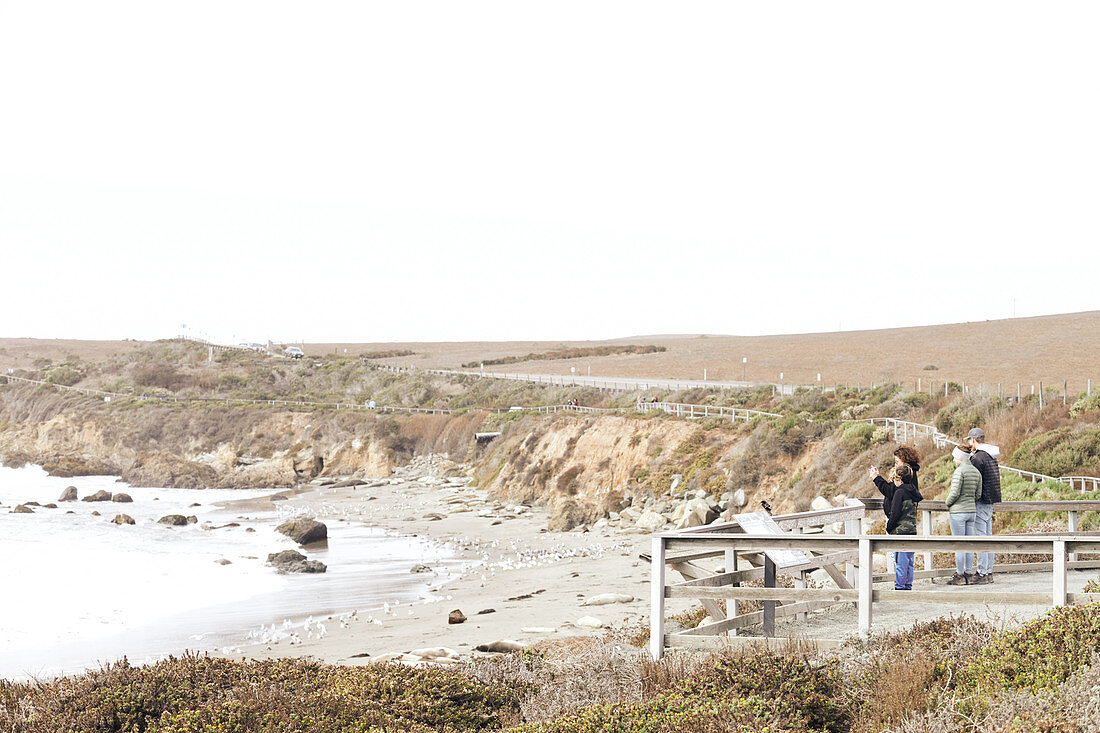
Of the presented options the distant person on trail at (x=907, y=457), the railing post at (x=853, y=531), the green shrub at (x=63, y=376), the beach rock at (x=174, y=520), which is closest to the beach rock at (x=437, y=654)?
the railing post at (x=853, y=531)

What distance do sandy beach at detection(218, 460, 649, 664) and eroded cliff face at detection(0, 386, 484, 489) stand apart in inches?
576

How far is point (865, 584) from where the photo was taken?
730cm

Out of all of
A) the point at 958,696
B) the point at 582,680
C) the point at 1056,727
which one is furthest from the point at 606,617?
the point at 1056,727

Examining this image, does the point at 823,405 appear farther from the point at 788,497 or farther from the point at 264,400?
the point at 264,400

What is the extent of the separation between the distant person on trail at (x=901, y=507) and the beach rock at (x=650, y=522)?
1598 centimetres

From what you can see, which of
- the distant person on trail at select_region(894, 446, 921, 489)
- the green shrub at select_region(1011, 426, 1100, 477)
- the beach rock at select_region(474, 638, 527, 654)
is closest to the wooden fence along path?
the distant person on trail at select_region(894, 446, 921, 489)

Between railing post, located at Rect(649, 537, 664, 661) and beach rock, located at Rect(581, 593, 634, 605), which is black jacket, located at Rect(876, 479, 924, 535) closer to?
railing post, located at Rect(649, 537, 664, 661)

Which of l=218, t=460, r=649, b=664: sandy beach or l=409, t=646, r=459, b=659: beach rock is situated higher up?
l=409, t=646, r=459, b=659: beach rock

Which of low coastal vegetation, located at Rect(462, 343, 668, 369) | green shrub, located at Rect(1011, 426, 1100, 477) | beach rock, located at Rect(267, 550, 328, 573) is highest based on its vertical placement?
low coastal vegetation, located at Rect(462, 343, 668, 369)

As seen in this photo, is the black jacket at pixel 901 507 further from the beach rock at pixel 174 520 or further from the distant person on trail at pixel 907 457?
the beach rock at pixel 174 520

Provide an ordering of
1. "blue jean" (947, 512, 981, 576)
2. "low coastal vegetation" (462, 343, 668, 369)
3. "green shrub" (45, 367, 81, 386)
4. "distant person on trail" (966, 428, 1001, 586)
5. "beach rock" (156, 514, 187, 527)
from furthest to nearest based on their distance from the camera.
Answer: "low coastal vegetation" (462, 343, 668, 369) → "green shrub" (45, 367, 81, 386) → "beach rock" (156, 514, 187, 527) → "distant person on trail" (966, 428, 1001, 586) → "blue jean" (947, 512, 981, 576)

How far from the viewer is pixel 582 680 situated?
740 cm

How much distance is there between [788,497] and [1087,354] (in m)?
52.5

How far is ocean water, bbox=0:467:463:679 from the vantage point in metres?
16.1
